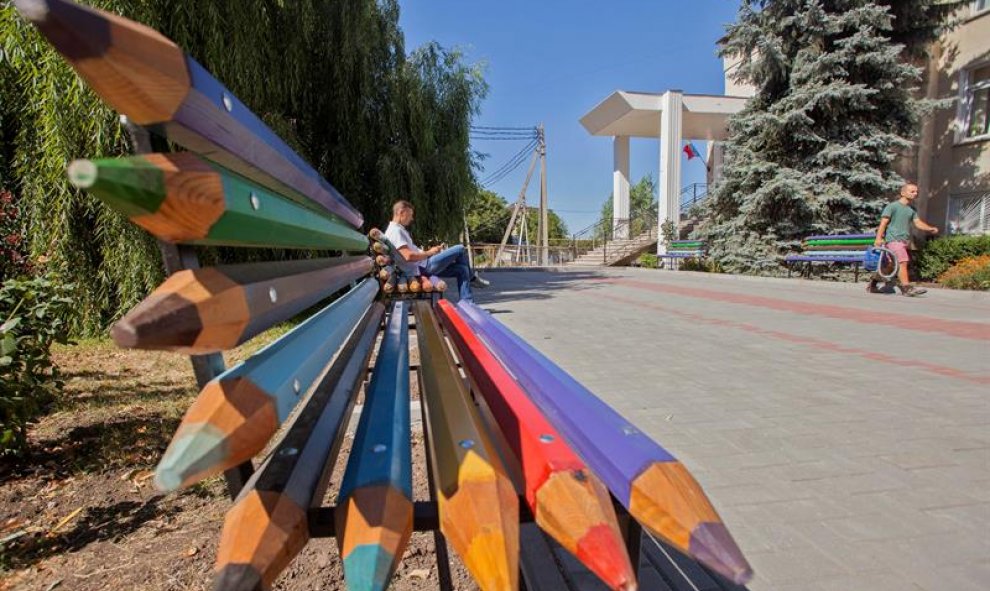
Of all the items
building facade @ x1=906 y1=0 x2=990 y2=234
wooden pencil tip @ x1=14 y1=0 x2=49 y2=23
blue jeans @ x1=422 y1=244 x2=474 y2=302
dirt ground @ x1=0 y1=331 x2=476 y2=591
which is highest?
building facade @ x1=906 y1=0 x2=990 y2=234

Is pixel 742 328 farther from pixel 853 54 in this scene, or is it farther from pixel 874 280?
pixel 853 54

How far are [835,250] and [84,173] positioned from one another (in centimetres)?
1360

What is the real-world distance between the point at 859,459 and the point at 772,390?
1195 mm

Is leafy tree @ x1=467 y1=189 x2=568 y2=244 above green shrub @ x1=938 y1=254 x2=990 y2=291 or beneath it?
above

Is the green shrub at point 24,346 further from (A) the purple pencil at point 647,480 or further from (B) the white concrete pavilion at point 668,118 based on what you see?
(B) the white concrete pavilion at point 668,118

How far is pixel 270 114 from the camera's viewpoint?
7324 mm

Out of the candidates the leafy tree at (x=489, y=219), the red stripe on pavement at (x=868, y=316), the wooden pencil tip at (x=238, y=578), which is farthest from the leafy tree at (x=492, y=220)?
the wooden pencil tip at (x=238, y=578)

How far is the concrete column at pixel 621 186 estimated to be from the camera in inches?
1056

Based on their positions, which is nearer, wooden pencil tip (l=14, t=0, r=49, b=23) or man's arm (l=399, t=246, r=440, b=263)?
wooden pencil tip (l=14, t=0, r=49, b=23)

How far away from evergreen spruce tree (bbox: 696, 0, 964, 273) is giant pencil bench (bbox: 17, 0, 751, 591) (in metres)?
15.0

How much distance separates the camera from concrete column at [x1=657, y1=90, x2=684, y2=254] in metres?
22.6

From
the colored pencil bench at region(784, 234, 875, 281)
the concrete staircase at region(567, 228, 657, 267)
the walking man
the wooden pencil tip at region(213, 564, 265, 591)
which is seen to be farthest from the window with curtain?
the wooden pencil tip at region(213, 564, 265, 591)

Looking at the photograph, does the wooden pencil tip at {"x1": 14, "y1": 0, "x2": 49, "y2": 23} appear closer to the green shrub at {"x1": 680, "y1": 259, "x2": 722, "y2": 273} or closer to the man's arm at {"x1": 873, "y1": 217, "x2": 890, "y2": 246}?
the man's arm at {"x1": 873, "y1": 217, "x2": 890, "y2": 246}

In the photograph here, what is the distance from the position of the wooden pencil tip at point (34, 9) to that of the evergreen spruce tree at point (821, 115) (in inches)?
614
